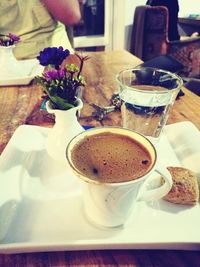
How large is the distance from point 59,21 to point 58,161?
1.17 m

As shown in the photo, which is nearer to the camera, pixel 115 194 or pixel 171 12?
pixel 115 194

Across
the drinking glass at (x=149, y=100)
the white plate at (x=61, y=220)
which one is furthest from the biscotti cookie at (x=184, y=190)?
the drinking glass at (x=149, y=100)

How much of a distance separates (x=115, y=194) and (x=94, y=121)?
406 mm

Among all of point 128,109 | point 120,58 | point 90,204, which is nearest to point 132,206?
point 90,204

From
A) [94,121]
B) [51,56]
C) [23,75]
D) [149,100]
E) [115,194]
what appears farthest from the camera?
[23,75]

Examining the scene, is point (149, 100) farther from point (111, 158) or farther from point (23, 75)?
point (23, 75)

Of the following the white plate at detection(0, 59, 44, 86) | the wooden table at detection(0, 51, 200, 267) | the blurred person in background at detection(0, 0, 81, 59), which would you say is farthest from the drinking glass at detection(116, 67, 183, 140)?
the blurred person in background at detection(0, 0, 81, 59)

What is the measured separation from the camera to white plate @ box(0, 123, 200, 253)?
0.41 meters

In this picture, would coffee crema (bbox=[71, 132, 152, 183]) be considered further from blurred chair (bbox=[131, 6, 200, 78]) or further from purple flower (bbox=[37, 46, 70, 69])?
blurred chair (bbox=[131, 6, 200, 78])

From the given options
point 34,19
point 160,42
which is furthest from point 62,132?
point 160,42

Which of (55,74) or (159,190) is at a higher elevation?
(55,74)

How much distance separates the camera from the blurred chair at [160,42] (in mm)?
2648

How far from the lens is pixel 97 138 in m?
0.49

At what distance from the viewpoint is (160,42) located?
274 cm
